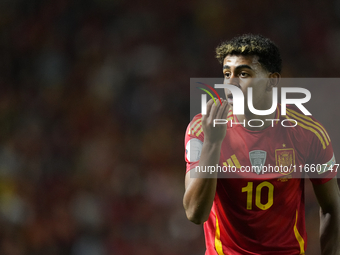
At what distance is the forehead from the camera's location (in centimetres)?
182

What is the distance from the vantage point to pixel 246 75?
5.93 feet

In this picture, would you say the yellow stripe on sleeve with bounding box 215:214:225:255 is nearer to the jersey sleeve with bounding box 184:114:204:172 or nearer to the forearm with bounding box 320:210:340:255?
the jersey sleeve with bounding box 184:114:204:172

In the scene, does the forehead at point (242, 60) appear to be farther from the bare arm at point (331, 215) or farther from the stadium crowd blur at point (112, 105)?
the stadium crowd blur at point (112, 105)

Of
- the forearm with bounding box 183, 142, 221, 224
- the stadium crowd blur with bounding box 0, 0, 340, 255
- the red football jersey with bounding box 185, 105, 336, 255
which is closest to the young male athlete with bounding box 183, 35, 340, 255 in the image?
the red football jersey with bounding box 185, 105, 336, 255

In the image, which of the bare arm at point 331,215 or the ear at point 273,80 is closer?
the bare arm at point 331,215

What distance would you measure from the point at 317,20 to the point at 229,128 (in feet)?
10.9

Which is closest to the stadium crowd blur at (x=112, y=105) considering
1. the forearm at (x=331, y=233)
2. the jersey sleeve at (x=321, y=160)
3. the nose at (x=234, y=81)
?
the forearm at (x=331, y=233)

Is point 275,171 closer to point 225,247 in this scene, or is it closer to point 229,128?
point 229,128

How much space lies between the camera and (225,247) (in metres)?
1.80

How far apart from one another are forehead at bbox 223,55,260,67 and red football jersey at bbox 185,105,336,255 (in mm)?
326

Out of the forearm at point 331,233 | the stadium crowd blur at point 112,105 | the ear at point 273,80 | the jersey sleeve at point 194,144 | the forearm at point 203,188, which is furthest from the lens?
the stadium crowd blur at point 112,105

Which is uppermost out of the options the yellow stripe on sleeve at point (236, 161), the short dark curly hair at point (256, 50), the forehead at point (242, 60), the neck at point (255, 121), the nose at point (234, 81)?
the short dark curly hair at point (256, 50)

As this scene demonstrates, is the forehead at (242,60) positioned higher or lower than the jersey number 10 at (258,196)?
higher

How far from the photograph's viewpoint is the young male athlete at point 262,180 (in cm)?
179
